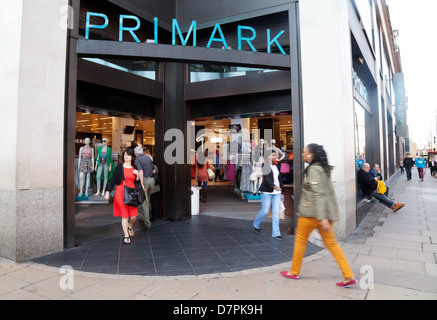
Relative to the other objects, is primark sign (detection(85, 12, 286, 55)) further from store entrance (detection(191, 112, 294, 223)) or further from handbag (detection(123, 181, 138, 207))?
handbag (detection(123, 181, 138, 207))

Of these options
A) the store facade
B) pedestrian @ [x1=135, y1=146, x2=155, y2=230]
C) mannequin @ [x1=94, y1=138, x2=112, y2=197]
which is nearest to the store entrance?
the store facade

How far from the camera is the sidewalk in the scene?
3.34 metres

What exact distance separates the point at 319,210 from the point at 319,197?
0.53ft

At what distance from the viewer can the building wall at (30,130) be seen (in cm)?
460

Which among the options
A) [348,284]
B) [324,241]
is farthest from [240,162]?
[348,284]

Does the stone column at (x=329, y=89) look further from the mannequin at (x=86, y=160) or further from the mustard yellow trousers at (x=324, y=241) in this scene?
the mannequin at (x=86, y=160)

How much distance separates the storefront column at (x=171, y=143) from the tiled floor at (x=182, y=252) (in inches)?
41.3

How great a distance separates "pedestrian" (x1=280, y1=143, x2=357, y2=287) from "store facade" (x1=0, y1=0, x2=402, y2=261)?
2248 mm

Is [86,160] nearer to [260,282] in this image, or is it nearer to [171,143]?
[171,143]

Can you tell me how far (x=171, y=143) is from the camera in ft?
25.8

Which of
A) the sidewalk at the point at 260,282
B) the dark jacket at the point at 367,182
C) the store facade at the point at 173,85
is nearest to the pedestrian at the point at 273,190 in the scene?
the store facade at the point at 173,85
